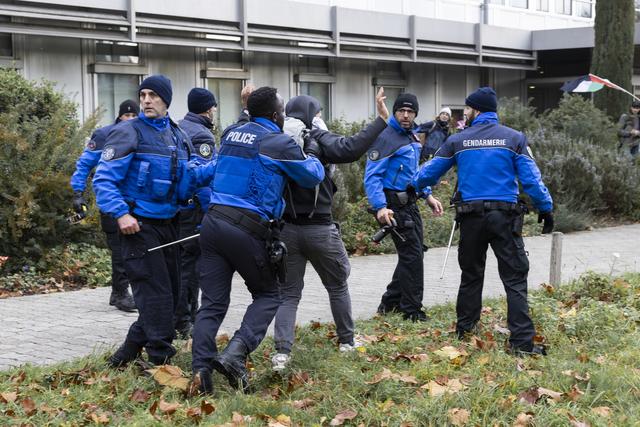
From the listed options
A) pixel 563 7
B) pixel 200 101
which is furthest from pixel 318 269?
pixel 563 7

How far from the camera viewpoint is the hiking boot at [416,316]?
314 inches

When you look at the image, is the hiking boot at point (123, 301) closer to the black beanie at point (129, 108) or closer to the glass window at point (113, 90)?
the black beanie at point (129, 108)

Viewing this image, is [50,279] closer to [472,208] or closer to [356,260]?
[356,260]

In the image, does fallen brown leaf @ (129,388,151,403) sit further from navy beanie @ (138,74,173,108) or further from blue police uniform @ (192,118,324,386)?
navy beanie @ (138,74,173,108)

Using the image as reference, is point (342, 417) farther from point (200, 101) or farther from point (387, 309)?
point (200, 101)

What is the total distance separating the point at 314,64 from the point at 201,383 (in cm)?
1665

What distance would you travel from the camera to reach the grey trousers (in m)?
6.42

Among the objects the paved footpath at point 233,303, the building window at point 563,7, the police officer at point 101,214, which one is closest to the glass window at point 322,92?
the paved footpath at point 233,303

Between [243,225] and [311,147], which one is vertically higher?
[311,147]

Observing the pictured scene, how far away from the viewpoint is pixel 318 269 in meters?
6.68

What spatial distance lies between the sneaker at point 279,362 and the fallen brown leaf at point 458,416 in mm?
1489

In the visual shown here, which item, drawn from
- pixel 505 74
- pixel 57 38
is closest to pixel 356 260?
pixel 57 38

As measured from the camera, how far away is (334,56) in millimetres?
20844

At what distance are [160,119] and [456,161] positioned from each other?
2371mm
